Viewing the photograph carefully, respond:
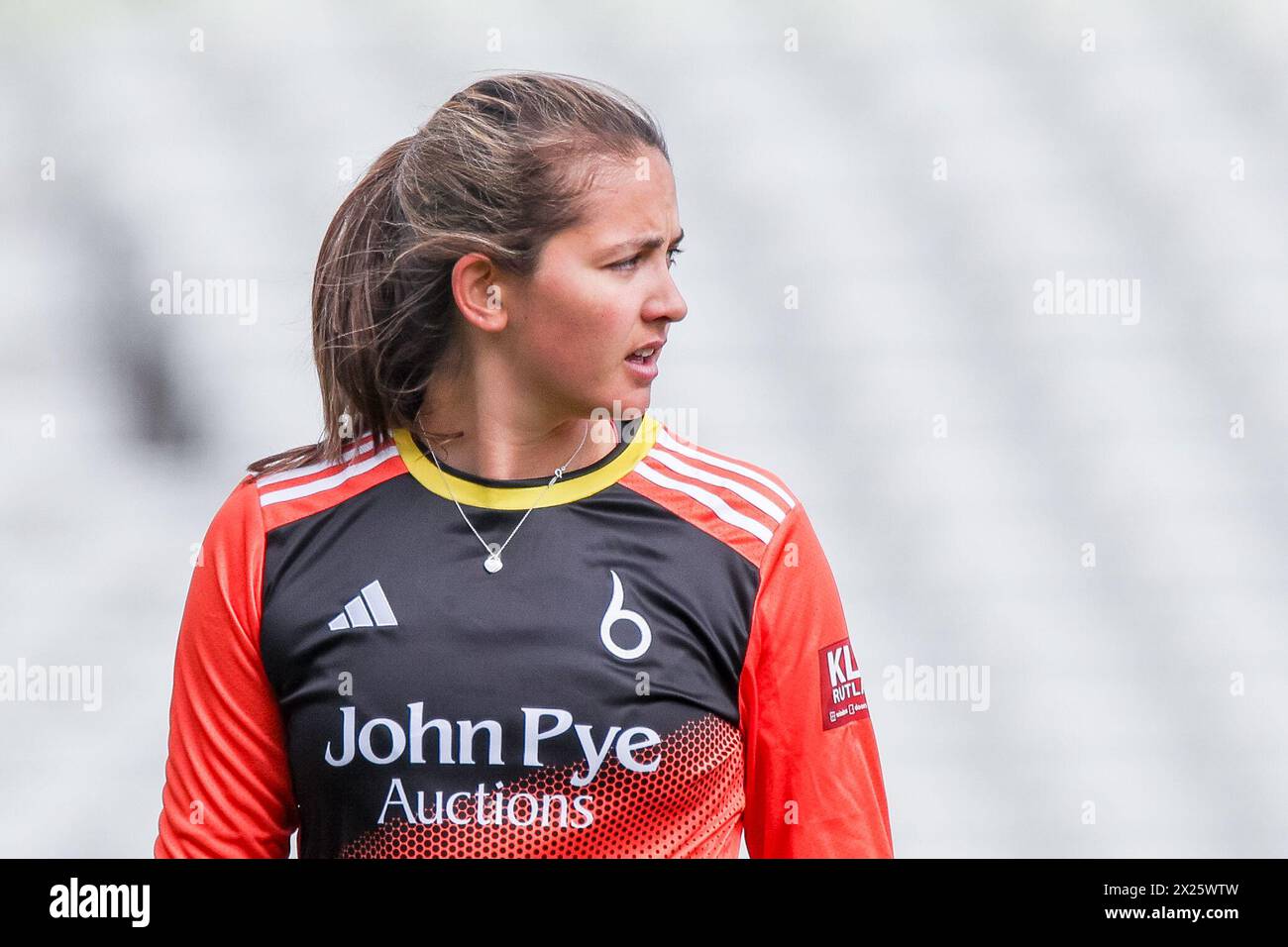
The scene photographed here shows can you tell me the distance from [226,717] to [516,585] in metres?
0.32

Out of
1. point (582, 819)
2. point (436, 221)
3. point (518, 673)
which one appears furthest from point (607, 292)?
point (582, 819)

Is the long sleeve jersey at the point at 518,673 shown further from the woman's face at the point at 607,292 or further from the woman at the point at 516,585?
the woman's face at the point at 607,292

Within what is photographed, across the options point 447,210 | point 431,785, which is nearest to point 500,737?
point 431,785

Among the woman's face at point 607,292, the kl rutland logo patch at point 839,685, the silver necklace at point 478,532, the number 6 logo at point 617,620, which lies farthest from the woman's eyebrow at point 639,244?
the kl rutland logo patch at point 839,685

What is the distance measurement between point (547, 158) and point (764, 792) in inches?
26.4

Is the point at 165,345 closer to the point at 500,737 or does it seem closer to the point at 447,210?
the point at 447,210

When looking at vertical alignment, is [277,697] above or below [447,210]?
below

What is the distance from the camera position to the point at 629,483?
135 centimetres

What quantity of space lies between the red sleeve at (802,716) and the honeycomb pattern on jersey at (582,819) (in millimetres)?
87

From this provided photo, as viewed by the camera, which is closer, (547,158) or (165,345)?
(547,158)

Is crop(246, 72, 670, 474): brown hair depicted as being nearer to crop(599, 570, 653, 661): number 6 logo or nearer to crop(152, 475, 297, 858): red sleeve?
crop(152, 475, 297, 858): red sleeve

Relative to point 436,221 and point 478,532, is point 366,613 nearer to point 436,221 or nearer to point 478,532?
point 478,532

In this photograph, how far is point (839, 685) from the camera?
4.41 ft
